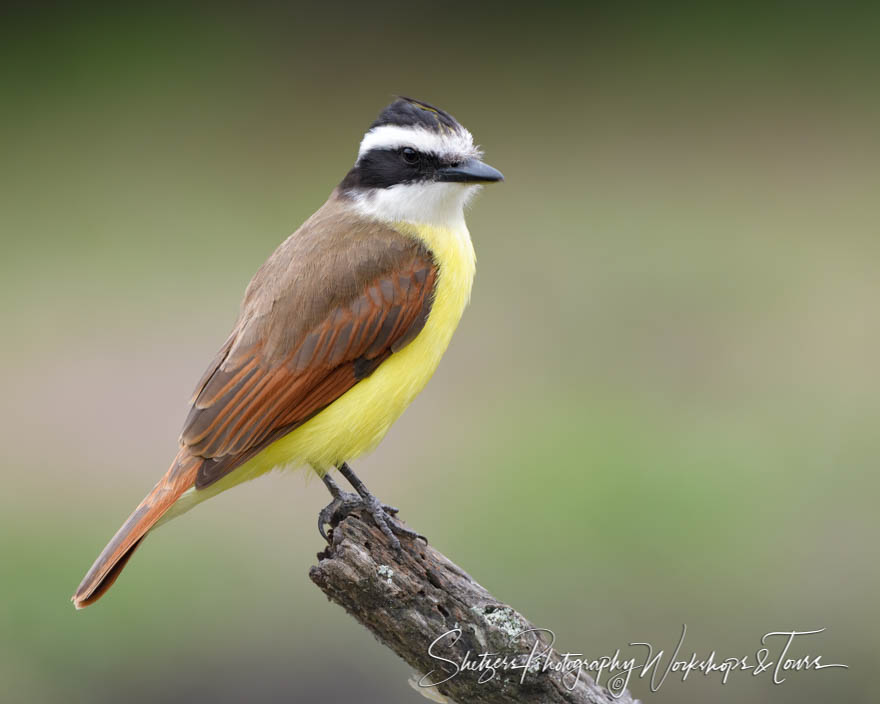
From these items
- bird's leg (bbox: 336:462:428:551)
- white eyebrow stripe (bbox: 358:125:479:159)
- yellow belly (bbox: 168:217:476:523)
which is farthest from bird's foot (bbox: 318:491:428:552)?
white eyebrow stripe (bbox: 358:125:479:159)

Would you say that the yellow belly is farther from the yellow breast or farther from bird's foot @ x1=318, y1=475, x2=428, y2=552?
bird's foot @ x1=318, y1=475, x2=428, y2=552

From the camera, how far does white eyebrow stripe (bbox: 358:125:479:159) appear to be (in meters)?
5.55

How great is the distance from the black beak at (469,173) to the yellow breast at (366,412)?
343 millimetres

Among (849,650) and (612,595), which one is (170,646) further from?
(849,650)

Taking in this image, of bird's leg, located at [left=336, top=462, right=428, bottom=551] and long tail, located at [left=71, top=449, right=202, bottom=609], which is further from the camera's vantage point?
bird's leg, located at [left=336, top=462, right=428, bottom=551]

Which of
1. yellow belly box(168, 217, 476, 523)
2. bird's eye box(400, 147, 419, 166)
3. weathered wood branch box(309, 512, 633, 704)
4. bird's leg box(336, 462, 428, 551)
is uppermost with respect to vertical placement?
bird's eye box(400, 147, 419, 166)

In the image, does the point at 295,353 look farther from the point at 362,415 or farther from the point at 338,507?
the point at 338,507

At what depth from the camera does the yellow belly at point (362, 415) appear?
5219mm

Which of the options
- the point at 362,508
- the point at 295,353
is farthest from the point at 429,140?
the point at 362,508

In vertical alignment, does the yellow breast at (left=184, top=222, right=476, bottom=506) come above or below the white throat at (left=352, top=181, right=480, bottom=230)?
below

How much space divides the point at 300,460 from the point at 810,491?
16.7 ft

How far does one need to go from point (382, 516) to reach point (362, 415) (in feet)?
1.34

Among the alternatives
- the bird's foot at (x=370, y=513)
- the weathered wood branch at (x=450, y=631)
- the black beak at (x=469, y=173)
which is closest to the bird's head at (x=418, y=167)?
the black beak at (x=469, y=173)

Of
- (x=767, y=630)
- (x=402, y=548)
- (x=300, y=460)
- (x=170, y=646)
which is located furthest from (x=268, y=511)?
(x=402, y=548)
